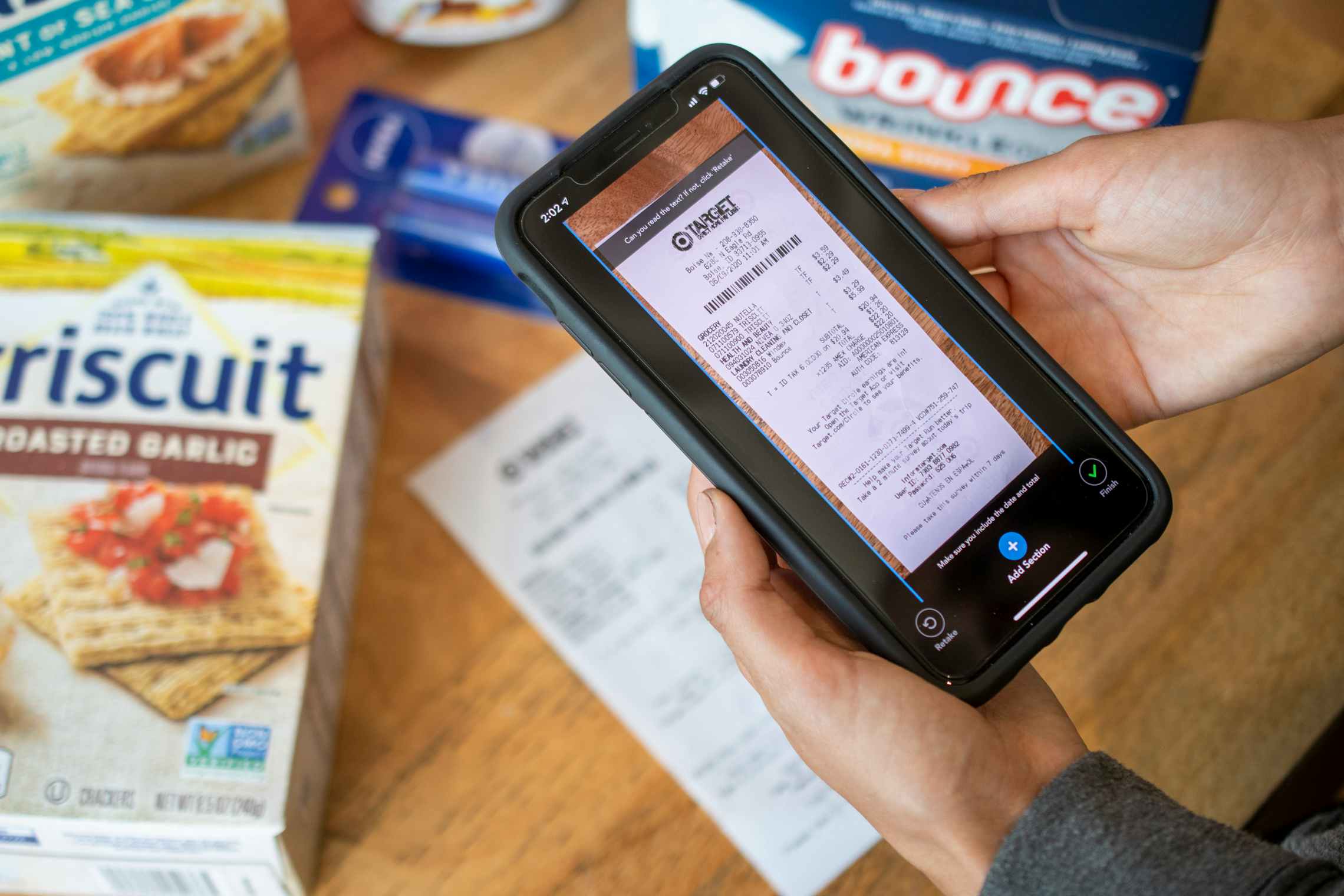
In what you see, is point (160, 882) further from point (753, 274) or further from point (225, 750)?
point (753, 274)

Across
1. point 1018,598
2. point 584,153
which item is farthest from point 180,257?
point 1018,598

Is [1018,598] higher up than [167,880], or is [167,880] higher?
[1018,598]

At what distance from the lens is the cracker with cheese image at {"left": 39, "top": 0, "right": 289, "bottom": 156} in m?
0.59

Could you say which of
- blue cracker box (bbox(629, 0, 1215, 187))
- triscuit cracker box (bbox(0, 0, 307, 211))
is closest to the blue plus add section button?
blue cracker box (bbox(629, 0, 1215, 187))

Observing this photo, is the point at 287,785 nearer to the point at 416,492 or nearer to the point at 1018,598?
the point at 416,492

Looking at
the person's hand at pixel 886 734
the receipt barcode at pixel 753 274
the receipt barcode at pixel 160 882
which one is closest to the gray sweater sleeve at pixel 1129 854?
the person's hand at pixel 886 734

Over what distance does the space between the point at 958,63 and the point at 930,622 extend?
1.11ft

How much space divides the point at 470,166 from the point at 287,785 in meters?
0.38

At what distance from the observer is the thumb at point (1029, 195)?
0.50 meters

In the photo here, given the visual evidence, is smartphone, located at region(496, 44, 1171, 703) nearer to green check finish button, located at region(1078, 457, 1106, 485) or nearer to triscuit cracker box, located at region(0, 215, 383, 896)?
green check finish button, located at region(1078, 457, 1106, 485)

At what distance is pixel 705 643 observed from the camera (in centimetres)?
59

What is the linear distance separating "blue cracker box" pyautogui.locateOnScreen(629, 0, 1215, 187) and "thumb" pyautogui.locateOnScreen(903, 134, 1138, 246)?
0.12 meters

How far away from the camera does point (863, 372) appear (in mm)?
479

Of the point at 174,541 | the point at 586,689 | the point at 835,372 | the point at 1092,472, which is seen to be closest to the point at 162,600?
the point at 174,541
